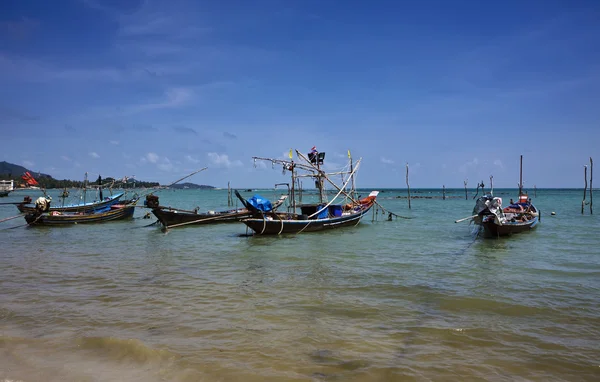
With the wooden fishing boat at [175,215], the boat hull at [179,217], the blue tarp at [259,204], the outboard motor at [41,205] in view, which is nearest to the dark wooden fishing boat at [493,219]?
the blue tarp at [259,204]

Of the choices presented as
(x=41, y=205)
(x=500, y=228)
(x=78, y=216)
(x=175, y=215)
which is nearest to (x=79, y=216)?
(x=78, y=216)

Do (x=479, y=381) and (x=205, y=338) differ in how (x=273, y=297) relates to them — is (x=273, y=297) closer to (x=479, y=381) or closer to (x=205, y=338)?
(x=205, y=338)

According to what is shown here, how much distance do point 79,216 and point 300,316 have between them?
24.7 meters

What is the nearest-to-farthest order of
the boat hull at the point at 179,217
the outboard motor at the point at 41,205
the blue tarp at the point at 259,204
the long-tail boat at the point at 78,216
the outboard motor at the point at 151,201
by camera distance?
1. the blue tarp at the point at 259,204
2. the outboard motor at the point at 151,201
3. the boat hull at the point at 179,217
4. the outboard motor at the point at 41,205
5. the long-tail boat at the point at 78,216

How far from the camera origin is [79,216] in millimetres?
26672

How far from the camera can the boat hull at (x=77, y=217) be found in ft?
81.4

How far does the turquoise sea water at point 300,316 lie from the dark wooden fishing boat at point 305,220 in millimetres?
4536

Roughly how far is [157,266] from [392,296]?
7.54 metres

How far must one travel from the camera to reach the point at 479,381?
4.85 meters

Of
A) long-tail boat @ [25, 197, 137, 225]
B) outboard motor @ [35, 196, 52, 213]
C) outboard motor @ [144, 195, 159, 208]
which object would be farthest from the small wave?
long-tail boat @ [25, 197, 137, 225]

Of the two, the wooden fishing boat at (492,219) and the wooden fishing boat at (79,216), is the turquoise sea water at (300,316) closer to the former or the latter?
the wooden fishing boat at (492,219)

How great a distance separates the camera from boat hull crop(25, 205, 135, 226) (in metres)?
24.8

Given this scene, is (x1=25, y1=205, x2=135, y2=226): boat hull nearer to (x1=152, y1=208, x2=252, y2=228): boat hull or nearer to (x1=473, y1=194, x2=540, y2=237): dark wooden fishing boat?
(x1=152, y1=208, x2=252, y2=228): boat hull

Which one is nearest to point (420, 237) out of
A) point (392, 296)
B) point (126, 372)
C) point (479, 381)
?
point (392, 296)
